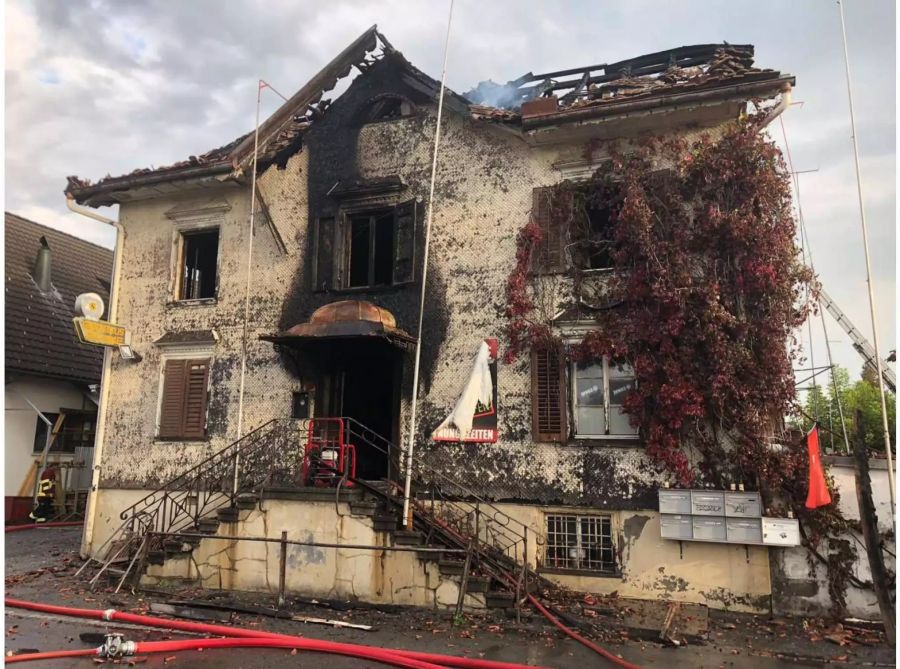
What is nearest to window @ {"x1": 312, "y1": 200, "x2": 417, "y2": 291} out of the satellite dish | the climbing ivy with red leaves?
the climbing ivy with red leaves

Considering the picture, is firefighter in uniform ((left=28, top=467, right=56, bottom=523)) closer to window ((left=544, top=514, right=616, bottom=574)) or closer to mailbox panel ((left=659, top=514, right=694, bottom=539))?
window ((left=544, top=514, right=616, bottom=574))

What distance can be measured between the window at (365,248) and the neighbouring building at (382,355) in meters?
0.04

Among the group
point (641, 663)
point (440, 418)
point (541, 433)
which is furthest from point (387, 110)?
point (641, 663)

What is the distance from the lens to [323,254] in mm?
13344

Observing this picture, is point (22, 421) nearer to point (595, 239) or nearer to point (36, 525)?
point (36, 525)

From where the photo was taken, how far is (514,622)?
9.16 metres

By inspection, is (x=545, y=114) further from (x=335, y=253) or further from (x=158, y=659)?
(x=158, y=659)

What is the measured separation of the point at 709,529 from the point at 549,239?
17.7ft

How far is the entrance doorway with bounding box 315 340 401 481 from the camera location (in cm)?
1320

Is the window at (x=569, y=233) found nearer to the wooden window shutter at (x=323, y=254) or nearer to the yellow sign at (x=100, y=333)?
the wooden window shutter at (x=323, y=254)

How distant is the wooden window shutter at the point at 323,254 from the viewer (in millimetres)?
13188

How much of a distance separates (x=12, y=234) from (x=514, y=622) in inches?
820

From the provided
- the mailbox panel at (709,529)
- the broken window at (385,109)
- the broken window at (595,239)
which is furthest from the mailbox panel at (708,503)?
the broken window at (385,109)

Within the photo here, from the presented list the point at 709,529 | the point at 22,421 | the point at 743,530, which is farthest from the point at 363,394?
the point at 22,421
